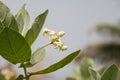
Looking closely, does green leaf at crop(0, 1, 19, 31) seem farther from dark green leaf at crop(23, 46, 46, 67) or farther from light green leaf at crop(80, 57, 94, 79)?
light green leaf at crop(80, 57, 94, 79)

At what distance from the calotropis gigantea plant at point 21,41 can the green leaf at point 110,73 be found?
5.0 inches

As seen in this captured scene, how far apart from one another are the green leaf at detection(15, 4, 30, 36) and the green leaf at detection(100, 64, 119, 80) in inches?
10.5

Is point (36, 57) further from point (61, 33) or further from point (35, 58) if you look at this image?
point (61, 33)

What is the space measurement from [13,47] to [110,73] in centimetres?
30

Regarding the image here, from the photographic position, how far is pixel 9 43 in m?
0.94

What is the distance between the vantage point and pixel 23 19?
1.09 metres

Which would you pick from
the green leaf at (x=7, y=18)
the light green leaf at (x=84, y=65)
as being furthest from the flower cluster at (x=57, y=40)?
the light green leaf at (x=84, y=65)

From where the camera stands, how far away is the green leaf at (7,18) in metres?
0.96

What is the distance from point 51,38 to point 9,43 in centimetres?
20

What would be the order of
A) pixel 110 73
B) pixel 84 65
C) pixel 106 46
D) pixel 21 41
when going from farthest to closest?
pixel 106 46
pixel 84 65
pixel 110 73
pixel 21 41

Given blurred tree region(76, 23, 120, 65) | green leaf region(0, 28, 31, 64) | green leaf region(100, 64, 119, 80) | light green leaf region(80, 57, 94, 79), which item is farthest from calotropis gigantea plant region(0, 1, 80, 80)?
blurred tree region(76, 23, 120, 65)

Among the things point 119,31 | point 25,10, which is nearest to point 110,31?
point 119,31

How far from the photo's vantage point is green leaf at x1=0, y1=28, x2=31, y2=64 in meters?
0.90

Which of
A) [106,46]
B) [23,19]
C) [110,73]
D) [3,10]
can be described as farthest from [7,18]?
[106,46]
